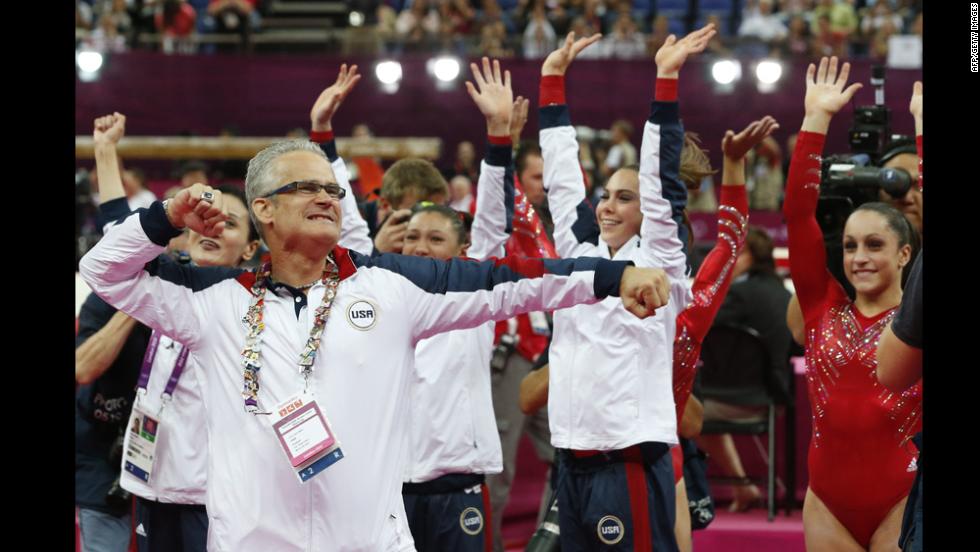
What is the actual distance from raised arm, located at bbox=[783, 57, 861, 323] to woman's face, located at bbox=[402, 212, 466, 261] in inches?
49.0

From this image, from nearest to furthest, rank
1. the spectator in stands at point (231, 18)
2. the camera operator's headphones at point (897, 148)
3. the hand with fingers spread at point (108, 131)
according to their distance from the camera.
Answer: the hand with fingers spread at point (108, 131) → the camera operator's headphones at point (897, 148) → the spectator in stands at point (231, 18)

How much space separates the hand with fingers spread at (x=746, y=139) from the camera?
440cm

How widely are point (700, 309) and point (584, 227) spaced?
0.64m

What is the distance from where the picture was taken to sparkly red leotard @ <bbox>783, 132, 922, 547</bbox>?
4.14m

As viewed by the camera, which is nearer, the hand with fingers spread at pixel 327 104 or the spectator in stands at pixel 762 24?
the hand with fingers spread at pixel 327 104

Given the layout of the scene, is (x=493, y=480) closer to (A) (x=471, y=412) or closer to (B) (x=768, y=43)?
(A) (x=471, y=412)

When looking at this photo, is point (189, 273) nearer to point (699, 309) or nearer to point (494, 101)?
point (494, 101)

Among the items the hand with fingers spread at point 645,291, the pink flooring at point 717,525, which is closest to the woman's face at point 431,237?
the hand with fingers spread at point 645,291

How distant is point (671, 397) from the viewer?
436cm

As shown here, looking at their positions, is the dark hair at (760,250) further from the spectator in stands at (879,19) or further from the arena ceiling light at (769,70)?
the spectator in stands at (879,19)

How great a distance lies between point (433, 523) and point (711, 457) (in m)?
3.50

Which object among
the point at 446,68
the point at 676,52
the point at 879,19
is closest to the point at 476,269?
the point at 676,52

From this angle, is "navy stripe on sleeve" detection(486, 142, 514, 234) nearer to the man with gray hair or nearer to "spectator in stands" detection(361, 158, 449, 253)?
"spectator in stands" detection(361, 158, 449, 253)

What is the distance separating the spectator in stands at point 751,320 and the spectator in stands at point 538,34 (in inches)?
294
